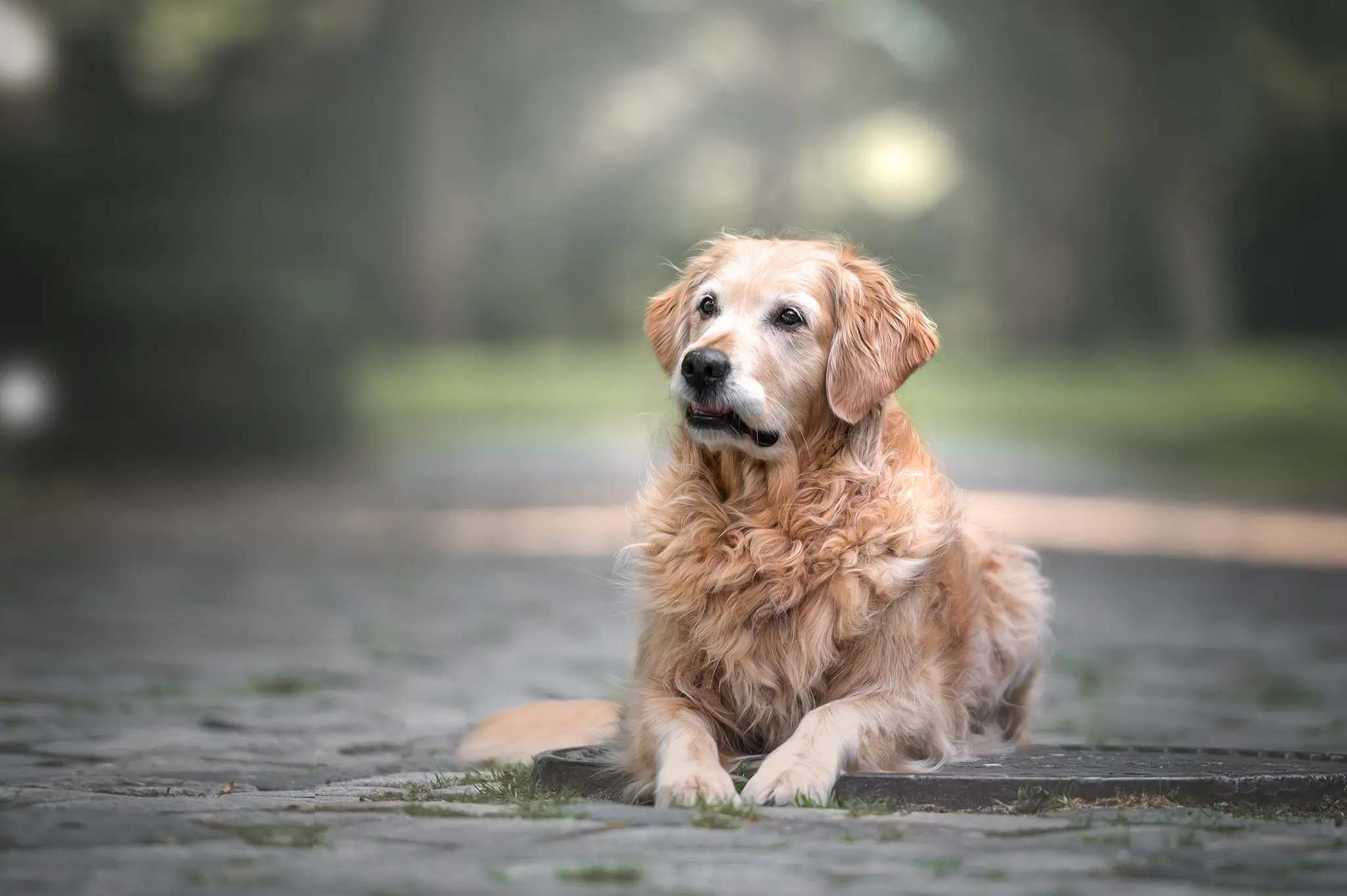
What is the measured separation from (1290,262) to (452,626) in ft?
52.0

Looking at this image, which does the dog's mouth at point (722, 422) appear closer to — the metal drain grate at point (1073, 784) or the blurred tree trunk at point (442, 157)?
the metal drain grate at point (1073, 784)

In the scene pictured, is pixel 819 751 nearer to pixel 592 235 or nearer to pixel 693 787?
pixel 693 787

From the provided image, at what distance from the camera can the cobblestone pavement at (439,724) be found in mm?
2855

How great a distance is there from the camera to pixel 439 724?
5.55 meters

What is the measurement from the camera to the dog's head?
415cm

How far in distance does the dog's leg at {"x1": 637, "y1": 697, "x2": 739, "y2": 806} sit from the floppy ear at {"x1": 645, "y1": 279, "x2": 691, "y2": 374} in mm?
1081

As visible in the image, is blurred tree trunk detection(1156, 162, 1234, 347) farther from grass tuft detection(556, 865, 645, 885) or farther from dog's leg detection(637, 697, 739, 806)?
grass tuft detection(556, 865, 645, 885)

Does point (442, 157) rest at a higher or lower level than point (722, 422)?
higher

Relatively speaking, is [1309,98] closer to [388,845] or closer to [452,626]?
[452,626]

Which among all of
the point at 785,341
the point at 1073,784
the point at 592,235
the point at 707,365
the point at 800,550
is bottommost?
the point at 1073,784

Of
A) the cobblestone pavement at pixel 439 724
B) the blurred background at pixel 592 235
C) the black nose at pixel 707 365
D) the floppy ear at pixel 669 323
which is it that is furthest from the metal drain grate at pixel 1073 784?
the blurred background at pixel 592 235

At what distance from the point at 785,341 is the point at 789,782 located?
1.28 meters

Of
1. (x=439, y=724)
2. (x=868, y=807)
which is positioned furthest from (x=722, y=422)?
(x=439, y=724)

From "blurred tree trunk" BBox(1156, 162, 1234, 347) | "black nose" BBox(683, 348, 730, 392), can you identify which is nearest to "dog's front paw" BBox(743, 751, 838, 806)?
"black nose" BBox(683, 348, 730, 392)
